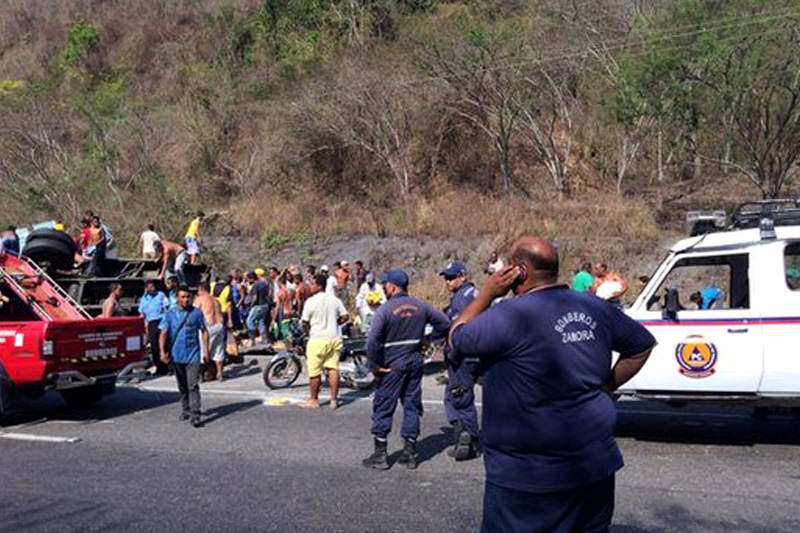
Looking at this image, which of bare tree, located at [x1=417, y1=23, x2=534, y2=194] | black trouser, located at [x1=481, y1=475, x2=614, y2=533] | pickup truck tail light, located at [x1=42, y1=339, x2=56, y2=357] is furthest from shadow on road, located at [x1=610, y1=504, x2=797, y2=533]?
bare tree, located at [x1=417, y1=23, x2=534, y2=194]

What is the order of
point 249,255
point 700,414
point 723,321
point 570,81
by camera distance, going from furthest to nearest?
point 570,81 < point 249,255 < point 700,414 < point 723,321

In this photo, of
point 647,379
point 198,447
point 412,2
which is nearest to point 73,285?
point 198,447

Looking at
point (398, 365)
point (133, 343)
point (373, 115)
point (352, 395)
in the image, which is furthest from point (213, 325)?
point (373, 115)

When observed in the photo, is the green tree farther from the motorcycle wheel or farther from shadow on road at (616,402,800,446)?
the motorcycle wheel

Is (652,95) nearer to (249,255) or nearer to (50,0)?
(249,255)

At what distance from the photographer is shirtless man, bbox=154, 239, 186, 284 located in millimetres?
16406

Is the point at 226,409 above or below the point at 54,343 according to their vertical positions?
below

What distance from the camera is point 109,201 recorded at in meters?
27.6

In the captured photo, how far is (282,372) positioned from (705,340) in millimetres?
7036

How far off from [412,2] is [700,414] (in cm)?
2776

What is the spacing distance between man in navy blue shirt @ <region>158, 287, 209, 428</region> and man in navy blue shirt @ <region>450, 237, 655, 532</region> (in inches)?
285

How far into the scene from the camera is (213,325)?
14203mm

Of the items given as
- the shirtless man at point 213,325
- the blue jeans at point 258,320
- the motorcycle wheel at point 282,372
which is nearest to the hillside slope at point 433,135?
the blue jeans at point 258,320

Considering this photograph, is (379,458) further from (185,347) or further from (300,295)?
(300,295)
